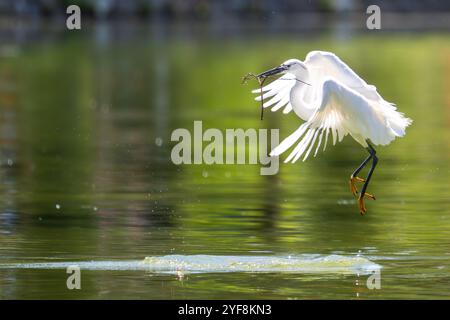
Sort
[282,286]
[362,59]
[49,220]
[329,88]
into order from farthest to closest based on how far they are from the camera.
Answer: [362,59] → [49,220] → [329,88] → [282,286]

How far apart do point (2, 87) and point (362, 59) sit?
17.8 meters

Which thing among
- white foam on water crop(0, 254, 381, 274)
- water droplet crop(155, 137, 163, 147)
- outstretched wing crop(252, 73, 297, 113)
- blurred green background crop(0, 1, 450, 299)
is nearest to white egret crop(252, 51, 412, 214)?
outstretched wing crop(252, 73, 297, 113)

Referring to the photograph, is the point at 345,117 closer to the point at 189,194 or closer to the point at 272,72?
the point at 272,72

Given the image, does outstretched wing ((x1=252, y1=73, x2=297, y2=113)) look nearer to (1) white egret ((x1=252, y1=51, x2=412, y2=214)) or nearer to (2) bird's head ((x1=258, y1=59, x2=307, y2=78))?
(1) white egret ((x1=252, y1=51, x2=412, y2=214))

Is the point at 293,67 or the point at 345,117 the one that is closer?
the point at 345,117

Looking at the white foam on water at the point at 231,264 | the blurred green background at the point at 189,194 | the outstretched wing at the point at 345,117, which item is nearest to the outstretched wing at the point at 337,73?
the outstretched wing at the point at 345,117

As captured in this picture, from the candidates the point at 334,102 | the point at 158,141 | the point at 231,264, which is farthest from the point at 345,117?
the point at 158,141

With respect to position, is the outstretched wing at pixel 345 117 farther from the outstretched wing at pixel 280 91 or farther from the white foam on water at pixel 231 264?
the white foam on water at pixel 231 264

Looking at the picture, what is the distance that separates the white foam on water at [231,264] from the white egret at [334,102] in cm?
86

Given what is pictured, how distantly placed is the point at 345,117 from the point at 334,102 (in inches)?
9.2

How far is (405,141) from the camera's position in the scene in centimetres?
2888

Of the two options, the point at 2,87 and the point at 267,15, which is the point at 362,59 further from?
the point at 267,15

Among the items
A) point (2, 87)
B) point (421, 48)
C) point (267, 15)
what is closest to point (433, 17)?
point (267, 15)

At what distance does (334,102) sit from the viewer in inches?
620
